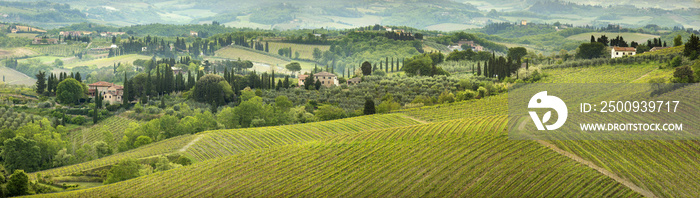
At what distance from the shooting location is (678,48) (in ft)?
292

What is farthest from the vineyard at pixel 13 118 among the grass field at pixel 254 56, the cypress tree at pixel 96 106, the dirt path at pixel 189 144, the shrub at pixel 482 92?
the grass field at pixel 254 56

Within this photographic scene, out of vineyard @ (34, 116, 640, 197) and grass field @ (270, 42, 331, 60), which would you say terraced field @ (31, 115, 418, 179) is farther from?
grass field @ (270, 42, 331, 60)

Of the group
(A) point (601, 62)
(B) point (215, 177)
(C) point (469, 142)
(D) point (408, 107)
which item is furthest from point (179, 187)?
(A) point (601, 62)

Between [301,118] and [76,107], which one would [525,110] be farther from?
[76,107]

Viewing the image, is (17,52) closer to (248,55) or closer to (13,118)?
(248,55)

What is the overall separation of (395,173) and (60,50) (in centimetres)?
16659

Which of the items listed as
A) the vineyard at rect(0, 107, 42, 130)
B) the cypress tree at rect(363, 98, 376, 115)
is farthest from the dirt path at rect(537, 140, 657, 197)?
the vineyard at rect(0, 107, 42, 130)

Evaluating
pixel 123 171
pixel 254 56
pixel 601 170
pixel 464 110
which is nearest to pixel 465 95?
pixel 464 110

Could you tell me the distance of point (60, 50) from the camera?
188 metres

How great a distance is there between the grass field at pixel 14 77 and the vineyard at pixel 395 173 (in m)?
115

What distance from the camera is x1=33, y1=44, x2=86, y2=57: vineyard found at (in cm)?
18464

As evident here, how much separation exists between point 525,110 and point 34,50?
543 feet

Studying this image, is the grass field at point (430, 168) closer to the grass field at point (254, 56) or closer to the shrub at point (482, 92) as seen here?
the shrub at point (482, 92)

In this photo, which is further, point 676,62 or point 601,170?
point 676,62
